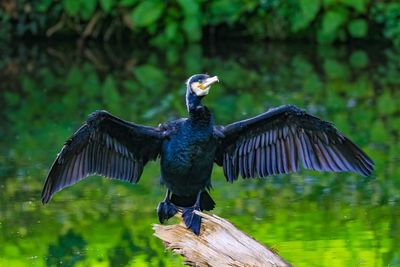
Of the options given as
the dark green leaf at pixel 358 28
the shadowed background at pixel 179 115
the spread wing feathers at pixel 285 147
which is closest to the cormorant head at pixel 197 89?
the spread wing feathers at pixel 285 147

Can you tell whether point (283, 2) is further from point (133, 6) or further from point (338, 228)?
point (338, 228)

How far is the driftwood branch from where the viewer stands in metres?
6.18

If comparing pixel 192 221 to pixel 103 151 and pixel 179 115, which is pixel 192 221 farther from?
pixel 179 115

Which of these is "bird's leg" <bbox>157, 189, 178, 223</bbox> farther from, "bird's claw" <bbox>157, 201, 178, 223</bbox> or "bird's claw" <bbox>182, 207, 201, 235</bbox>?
"bird's claw" <bbox>182, 207, 201, 235</bbox>

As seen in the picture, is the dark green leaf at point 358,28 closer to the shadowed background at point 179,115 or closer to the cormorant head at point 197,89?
the shadowed background at point 179,115

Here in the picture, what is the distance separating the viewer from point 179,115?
41.7ft

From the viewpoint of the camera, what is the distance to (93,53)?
19.0 meters

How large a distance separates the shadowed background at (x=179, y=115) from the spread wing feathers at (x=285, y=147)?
858mm

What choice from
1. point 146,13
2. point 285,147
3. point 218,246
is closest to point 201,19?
point 146,13

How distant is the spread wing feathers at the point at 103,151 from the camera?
660 cm

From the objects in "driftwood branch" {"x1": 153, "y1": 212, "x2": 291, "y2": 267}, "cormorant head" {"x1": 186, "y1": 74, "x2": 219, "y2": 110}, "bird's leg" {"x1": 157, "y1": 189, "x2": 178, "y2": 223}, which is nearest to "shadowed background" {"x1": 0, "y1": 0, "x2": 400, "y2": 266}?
"bird's leg" {"x1": 157, "y1": 189, "x2": 178, "y2": 223}

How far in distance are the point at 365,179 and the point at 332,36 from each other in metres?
8.92

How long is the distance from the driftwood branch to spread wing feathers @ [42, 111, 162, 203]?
0.57 m

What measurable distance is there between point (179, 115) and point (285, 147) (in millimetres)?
5841
